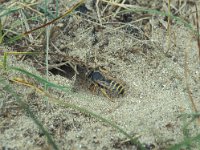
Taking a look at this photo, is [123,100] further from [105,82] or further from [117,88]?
[105,82]

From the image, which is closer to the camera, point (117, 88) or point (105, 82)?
point (117, 88)

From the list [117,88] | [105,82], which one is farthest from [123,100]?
[105,82]

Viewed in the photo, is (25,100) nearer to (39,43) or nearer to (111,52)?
(39,43)

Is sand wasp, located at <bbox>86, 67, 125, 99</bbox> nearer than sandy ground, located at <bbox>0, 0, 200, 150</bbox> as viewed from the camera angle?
No

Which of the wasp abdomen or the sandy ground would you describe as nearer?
the sandy ground
